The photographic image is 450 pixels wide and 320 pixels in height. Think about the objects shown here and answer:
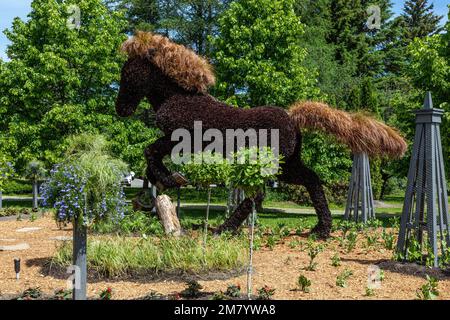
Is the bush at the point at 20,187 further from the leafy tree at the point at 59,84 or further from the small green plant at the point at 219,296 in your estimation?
the small green plant at the point at 219,296

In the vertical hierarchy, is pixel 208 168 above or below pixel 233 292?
above

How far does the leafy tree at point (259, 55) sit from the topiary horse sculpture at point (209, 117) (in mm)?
5885

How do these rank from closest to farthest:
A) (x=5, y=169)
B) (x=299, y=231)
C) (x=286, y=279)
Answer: (x=286, y=279), (x=5, y=169), (x=299, y=231)

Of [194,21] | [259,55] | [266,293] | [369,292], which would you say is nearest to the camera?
[266,293]

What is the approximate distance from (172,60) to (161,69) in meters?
0.29

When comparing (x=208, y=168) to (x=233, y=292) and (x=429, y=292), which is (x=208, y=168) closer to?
(x=233, y=292)

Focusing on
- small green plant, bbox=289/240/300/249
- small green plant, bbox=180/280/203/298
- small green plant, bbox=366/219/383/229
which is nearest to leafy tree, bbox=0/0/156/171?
small green plant, bbox=366/219/383/229

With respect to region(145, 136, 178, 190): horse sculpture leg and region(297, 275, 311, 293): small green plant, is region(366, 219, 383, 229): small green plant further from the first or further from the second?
region(297, 275, 311, 293): small green plant

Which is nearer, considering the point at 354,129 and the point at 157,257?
the point at 157,257

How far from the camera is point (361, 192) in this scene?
13.5m

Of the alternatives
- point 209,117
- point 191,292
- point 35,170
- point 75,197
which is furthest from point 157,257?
point 35,170

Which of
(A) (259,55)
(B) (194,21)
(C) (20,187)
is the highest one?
(B) (194,21)

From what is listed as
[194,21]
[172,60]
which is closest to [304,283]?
[172,60]

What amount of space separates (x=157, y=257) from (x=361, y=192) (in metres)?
7.32
